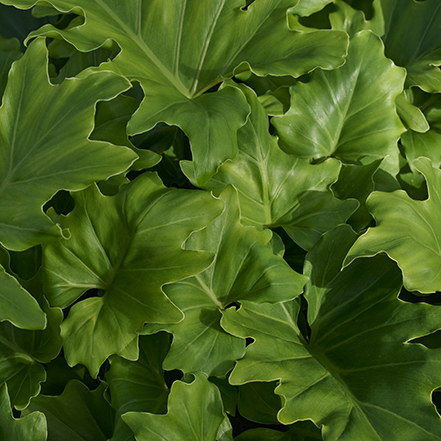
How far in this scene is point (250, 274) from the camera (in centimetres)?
96

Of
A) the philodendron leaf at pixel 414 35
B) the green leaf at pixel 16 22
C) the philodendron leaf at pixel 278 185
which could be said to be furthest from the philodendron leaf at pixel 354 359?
the green leaf at pixel 16 22

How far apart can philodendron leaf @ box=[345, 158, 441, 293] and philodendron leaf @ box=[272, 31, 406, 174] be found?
11.2 inches

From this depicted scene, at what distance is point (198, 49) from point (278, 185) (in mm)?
360

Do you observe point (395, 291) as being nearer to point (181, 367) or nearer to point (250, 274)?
point (250, 274)

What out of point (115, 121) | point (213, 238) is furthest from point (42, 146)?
point (213, 238)

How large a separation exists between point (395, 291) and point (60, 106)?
71cm

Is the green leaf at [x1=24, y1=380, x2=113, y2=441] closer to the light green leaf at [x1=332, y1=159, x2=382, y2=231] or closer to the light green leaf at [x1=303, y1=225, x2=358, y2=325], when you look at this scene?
the light green leaf at [x1=303, y1=225, x2=358, y2=325]

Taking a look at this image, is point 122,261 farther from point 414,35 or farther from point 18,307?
→ point 414,35

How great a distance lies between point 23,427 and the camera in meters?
0.83

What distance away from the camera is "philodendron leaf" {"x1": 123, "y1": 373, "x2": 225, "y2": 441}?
835 millimetres

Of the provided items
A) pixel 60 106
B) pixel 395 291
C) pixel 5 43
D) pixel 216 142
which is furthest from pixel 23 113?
pixel 395 291

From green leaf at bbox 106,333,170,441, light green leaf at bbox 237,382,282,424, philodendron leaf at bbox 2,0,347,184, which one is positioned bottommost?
light green leaf at bbox 237,382,282,424

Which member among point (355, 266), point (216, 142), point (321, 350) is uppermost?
point (216, 142)

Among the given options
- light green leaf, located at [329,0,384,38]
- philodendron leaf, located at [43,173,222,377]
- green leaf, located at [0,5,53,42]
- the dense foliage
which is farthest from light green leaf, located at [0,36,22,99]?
light green leaf, located at [329,0,384,38]
